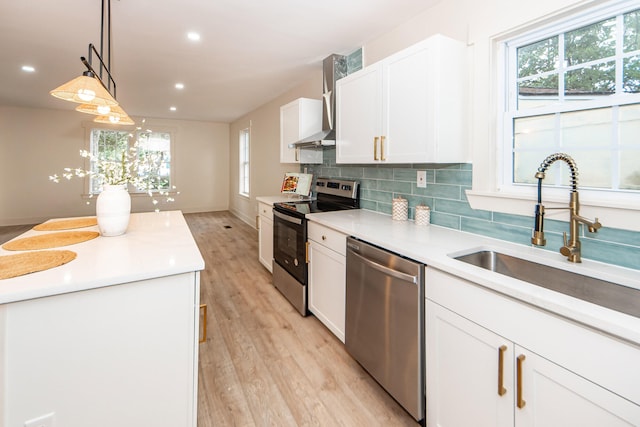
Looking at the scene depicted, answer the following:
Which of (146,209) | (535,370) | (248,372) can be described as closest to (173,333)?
(248,372)

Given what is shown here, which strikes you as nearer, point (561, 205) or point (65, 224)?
point (561, 205)

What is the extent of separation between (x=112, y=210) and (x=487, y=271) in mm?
1924

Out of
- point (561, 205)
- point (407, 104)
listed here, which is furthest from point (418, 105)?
→ point (561, 205)

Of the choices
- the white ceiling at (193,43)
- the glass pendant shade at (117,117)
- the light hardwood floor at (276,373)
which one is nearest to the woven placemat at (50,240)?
the glass pendant shade at (117,117)

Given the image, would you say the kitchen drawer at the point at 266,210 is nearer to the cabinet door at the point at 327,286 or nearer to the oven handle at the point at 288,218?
the oven handle at the point at 288,218

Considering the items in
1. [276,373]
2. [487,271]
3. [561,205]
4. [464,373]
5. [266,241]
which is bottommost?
[276,373]

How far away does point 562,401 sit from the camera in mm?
965

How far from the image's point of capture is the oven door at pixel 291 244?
2656mm

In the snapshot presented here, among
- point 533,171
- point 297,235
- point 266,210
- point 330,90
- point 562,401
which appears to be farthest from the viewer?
point 266,210

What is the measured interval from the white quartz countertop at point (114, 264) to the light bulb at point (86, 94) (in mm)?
738

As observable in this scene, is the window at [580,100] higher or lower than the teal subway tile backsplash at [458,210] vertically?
higher

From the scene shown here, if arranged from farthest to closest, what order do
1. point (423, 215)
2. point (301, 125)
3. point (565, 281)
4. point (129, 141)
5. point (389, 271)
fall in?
1. point (129, 141)
2. point (301, 125)
3. point (423, 215)
4. point (389, 271)
5. point (565, 281)

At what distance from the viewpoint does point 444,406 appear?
1.38 meters

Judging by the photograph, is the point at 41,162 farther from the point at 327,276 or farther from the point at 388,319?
the point at 388,319
